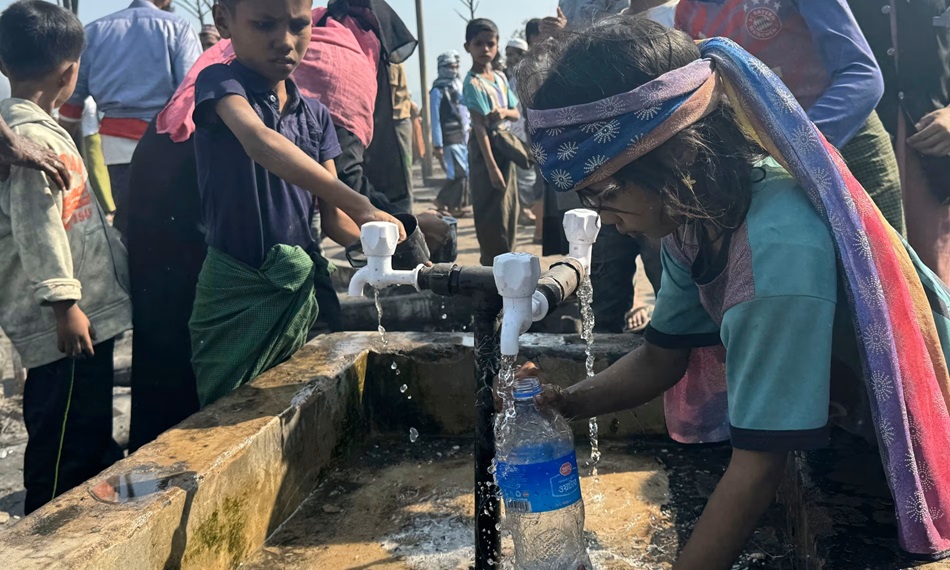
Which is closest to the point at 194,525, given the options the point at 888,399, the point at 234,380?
the point at 234,380

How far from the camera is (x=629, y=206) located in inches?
65.0

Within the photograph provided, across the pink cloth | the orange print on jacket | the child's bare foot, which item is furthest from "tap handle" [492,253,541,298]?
the child's bare foot

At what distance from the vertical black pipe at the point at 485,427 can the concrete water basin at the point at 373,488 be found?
0.96ft

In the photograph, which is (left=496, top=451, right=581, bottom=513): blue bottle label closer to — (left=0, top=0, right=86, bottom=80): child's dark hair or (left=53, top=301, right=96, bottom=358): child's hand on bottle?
(left=53, top=301, right=96, bottom=358): child's hand on bottle

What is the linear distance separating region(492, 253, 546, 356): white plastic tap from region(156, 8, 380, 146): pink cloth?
79.0 inches

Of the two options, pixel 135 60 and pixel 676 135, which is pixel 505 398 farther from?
pixel 135 60

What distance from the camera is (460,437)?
306cm

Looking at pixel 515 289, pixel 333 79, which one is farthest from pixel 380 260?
pixel 333 79

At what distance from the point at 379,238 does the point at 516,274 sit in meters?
0.40

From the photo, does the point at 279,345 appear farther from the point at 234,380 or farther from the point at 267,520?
the point at 267,520

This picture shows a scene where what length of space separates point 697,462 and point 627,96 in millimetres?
1598

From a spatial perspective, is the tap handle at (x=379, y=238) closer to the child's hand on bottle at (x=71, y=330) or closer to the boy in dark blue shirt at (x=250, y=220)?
the boy in dark blue shirt at (x=250, y=220)

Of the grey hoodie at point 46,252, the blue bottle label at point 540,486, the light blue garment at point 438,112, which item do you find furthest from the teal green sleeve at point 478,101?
the blue bottle label at point 540,486

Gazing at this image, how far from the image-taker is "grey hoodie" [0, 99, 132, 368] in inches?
105
